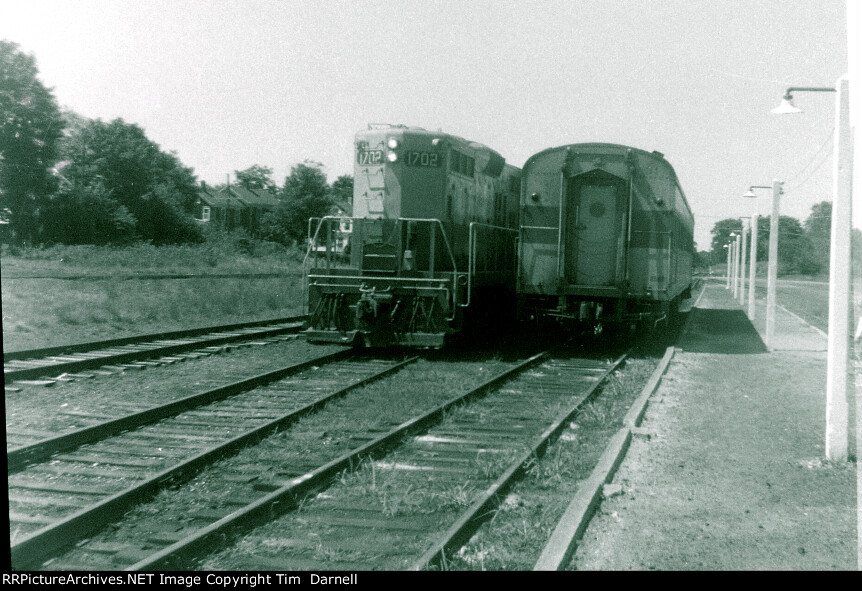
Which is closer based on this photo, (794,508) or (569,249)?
(794,508)

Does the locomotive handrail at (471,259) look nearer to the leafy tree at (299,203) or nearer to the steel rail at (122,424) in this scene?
the steel rail at (122,424)

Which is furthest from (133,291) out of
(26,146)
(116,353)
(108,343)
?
(116,353)

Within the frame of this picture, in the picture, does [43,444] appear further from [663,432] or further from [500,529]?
[663,432]

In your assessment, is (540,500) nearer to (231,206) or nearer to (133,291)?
(133,291)

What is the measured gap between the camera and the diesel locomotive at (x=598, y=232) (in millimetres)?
14117

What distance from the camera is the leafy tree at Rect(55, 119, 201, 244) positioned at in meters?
27.6

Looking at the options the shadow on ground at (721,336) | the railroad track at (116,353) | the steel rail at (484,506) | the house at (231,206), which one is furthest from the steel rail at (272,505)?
the house at (231,206)

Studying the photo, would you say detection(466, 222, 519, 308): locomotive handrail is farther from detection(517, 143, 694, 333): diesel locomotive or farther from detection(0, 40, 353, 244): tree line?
detection(0, 40, 353, 244): tree line

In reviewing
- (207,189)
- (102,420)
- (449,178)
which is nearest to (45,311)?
(449,178)

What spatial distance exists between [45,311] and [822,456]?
15779mm

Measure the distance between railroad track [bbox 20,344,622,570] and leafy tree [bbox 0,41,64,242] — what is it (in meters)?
11.4

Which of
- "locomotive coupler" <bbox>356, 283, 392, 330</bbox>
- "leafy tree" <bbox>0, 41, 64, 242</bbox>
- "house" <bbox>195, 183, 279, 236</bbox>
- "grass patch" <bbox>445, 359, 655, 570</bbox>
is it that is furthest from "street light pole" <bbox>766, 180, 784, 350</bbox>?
"house" <bbox>195, 183, 279, 236</bbox>

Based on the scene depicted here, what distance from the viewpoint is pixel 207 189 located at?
47.1m

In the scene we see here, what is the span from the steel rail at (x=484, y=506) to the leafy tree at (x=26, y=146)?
12.2m
